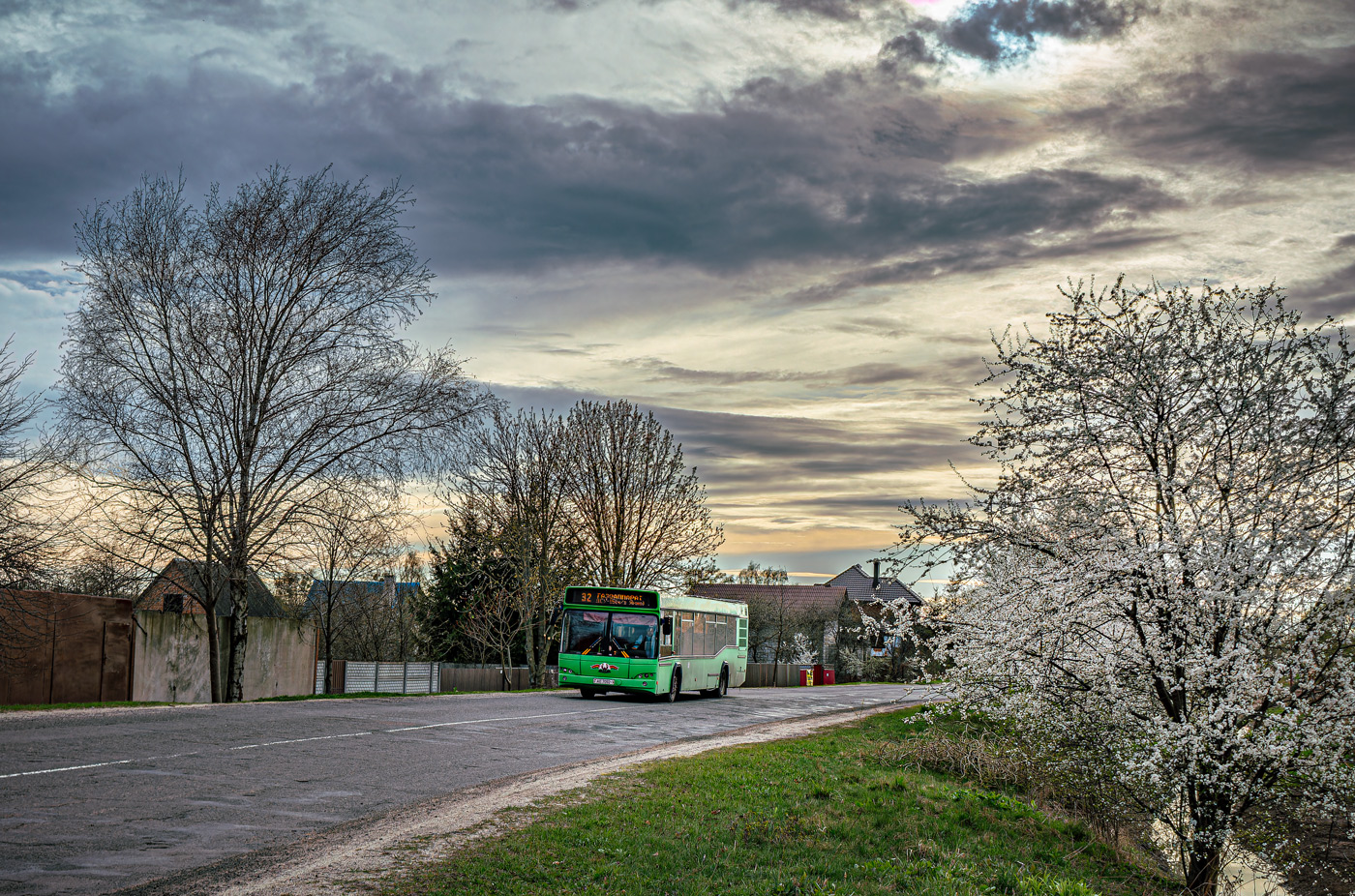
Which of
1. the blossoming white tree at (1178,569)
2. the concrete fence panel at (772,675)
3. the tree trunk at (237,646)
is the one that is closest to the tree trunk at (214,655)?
the tree trunk at (237,646)

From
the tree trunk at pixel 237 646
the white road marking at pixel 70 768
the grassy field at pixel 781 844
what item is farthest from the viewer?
the tree trunk at pixel 237 646

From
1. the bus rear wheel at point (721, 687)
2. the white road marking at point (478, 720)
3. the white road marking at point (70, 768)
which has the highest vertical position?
the white road marking at point (70, 768)

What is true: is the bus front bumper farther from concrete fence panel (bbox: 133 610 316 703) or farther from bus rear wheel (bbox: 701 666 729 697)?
concrete fence panel (bbox: 133 610 316 703)

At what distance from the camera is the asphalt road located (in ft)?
23.6

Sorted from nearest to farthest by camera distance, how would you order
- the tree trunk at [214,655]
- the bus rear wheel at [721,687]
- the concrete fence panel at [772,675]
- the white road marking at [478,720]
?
the white road marking at [478,720] < the tree trunk at [214,655] < the bus rear wheel at [721,687] < the concrete fence panel at [772,675]

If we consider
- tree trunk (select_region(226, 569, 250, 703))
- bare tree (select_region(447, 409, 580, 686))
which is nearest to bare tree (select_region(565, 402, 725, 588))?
bare tree (select_region(447, 409, 580, 686))

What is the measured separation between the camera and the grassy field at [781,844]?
24.1 ft

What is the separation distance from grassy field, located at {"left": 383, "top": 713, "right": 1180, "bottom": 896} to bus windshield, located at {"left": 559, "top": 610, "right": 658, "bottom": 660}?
11901 millimetres

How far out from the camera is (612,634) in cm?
2620

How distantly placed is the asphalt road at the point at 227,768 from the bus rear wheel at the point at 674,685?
6.65 metres

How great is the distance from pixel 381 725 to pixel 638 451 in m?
27.5

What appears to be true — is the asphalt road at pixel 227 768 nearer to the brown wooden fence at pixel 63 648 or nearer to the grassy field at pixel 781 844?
the grassy field at pixel 781 844

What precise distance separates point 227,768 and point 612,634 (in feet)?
51.9

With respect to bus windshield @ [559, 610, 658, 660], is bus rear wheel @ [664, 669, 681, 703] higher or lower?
lower
